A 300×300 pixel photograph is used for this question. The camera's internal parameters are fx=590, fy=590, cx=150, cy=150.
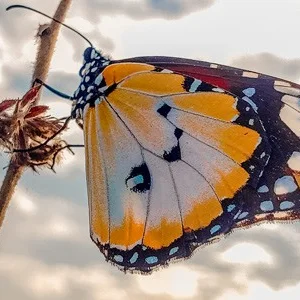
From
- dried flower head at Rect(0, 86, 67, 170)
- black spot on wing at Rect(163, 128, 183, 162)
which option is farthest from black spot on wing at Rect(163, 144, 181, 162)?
dried flower head at Rect(0, 86, 67, 170)

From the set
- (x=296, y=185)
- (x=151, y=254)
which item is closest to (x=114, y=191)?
(x=151, y=254)

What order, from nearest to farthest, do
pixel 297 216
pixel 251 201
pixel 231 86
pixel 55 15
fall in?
pixel 55 15 < pixel 297 216 < pixel 251 201 < pixel 231 86

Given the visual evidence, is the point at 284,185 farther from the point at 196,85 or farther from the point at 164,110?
the point at 164,110

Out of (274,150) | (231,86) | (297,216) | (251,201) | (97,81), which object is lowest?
(297,216)

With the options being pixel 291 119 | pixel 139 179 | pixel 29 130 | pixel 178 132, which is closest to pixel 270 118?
pixel 291 119

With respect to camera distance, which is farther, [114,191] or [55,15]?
[114,191]

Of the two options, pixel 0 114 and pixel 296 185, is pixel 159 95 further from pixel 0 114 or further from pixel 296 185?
pixel 0 114
